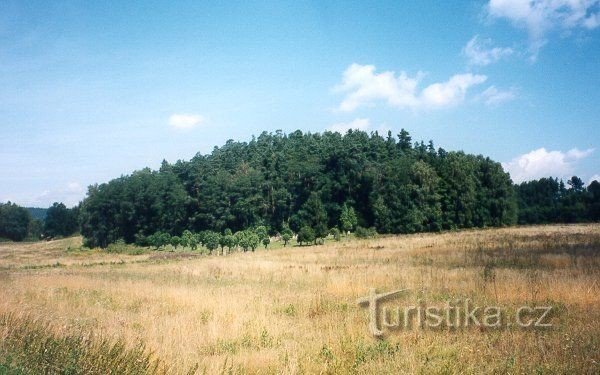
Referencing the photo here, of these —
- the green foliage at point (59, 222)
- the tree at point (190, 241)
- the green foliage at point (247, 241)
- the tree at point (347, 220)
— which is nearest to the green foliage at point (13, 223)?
the green foliage at point (59, 222)

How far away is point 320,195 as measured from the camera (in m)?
79.6

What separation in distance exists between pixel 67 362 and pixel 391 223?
217 feet

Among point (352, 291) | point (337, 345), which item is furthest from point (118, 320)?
point (352, 291)

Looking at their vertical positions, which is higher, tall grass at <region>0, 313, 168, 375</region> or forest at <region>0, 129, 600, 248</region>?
forest at <region>0, 129, 600, 248</region>

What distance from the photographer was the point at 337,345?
7.29 metres

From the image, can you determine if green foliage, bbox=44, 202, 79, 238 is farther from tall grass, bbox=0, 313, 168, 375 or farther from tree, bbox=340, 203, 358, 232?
tall grass, bbox=0, 313, 168, 375

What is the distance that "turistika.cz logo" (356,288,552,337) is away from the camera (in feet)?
27.1

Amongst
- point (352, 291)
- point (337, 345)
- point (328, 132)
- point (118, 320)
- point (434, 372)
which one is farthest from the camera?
point (328, 132)

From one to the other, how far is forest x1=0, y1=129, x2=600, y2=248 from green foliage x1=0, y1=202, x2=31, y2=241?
59.8 m

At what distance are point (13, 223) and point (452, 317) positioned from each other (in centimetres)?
16814

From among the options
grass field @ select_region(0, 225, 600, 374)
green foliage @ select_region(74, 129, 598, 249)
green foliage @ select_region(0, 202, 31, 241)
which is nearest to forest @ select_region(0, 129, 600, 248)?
green foliage @ select_region(74, 129, 598, 249)

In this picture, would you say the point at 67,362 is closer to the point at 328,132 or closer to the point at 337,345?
the point at 337,345

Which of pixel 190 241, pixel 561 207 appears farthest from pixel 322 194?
pixel 561 207

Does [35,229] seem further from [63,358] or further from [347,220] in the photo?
[63,358]
